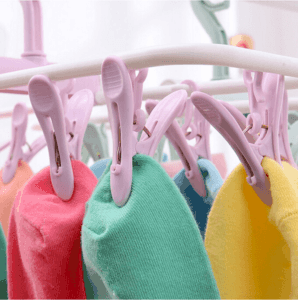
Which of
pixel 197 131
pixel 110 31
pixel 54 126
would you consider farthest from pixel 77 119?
pixel 110 31

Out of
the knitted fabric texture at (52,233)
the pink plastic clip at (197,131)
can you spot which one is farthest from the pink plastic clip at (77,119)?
the pink plastic clip at (197,131)

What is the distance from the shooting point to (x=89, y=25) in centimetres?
164

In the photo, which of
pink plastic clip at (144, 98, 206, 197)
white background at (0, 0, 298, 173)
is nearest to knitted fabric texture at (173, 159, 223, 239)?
pink plastic clip at (144, 98, 206, 197)

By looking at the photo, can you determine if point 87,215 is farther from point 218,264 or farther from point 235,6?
point 235,6

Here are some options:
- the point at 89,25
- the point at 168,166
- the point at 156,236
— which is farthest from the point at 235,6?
the point at 156,236

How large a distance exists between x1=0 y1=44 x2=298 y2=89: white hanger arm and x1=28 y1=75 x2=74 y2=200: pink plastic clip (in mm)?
14

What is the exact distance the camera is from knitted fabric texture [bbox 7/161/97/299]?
15.5 inches

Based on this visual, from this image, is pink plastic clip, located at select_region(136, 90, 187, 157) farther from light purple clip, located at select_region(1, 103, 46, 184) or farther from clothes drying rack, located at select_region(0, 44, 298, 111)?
light purple clip, located at select_region(1, 103, 46, 184)

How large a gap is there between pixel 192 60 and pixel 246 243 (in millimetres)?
218

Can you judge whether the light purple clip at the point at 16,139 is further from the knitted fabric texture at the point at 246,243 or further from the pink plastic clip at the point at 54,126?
the knitted fabric texture at the point at 246,243

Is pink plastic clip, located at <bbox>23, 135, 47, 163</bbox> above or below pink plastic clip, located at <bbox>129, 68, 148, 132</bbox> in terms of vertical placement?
below

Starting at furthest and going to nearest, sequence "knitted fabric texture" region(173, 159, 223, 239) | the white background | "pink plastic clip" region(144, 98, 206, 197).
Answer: the white background < "knitted fabric texture" region(173, 159, 223, 239) < "pink plastic clip" region(144, 98, 206, 197)

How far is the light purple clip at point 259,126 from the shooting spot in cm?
38

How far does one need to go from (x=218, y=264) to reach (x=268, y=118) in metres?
0.17
